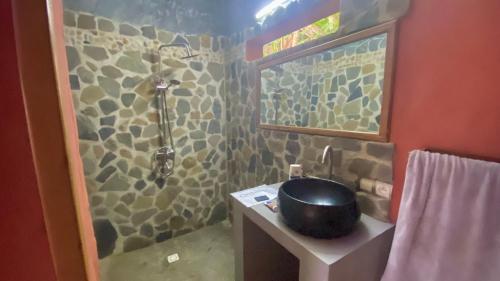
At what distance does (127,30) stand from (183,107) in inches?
32.0

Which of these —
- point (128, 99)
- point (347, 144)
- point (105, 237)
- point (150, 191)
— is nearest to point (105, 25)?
point (128, 99)

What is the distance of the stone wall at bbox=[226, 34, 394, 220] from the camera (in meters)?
1.15

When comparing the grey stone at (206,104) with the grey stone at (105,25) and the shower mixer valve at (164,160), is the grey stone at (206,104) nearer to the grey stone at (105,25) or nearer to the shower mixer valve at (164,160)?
the shower mixer valve at (164,160)

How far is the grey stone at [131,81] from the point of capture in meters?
1.89

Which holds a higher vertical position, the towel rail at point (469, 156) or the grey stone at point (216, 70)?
the grey stone at point (216, 70)

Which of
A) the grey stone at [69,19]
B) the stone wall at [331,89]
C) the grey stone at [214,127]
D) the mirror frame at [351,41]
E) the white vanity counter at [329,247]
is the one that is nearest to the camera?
the white vanity counter at [329,247]

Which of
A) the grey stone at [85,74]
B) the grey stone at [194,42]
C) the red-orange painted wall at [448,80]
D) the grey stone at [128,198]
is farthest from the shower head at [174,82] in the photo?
the red-orange painted wall at [448,80]

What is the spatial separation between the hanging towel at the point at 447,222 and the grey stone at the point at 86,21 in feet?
7.86

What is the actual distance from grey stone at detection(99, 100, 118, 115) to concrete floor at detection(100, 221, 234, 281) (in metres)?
1.40

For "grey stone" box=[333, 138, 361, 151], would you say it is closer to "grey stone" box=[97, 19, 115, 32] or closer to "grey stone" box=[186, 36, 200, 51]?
"grey stone" box=[186, 36, 200, 51]

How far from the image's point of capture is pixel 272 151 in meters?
1.89

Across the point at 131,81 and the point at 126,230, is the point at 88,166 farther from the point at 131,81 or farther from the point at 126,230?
the point at 131,81

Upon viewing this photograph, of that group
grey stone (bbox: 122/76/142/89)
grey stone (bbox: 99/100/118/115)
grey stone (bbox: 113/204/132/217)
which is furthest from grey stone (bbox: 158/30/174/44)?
grey stone (bbox: 113/204/132/217)

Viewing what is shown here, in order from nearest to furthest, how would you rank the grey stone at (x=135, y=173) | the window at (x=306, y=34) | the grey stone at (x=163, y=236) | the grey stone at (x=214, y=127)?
the window at (x=306, y=34), the grey stone at (x=135, y=173), the grey stone at (x=163, y=236), the grey stone at (x=214, y=127)
